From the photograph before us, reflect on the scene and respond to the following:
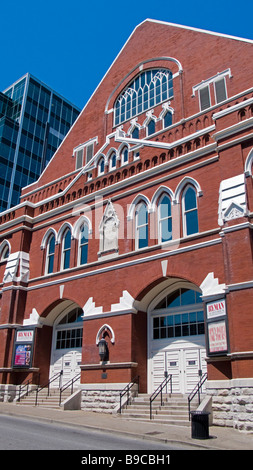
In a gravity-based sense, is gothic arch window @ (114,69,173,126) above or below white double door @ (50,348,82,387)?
above

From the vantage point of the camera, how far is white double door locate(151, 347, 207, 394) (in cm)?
1662

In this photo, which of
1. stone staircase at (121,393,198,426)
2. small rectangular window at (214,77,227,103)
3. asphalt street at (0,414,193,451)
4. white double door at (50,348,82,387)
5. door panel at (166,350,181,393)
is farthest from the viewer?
white double door at (50,348,82,387)

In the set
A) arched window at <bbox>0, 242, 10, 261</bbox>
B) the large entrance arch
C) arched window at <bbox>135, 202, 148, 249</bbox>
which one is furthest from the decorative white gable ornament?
arched window at <bbox>0, 242, 10, 261</bbox>

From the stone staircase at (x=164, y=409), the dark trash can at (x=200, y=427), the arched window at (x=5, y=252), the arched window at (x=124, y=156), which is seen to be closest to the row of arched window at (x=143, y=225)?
the arched window at (x=124, y=156)

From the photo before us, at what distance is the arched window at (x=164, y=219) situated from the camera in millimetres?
18359

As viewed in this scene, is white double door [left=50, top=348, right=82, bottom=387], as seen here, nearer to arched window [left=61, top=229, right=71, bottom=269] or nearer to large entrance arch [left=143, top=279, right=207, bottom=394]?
arched window [left=61, top=229, right=71, bottom=269]

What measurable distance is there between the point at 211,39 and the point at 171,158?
753 centimetres

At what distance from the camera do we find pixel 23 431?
448 inches

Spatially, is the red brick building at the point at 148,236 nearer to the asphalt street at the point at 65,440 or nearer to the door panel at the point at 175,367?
the door panel at the point at 175,367

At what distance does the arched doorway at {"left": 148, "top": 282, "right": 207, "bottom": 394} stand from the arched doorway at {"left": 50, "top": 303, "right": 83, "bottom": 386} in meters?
4.76

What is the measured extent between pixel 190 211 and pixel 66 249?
26.4 feet

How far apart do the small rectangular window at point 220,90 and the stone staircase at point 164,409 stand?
13.7 metres

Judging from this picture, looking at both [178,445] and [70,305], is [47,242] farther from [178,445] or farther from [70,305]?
[178,445]

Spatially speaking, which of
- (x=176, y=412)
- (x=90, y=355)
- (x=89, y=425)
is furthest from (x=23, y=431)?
(x=90, y=355)
